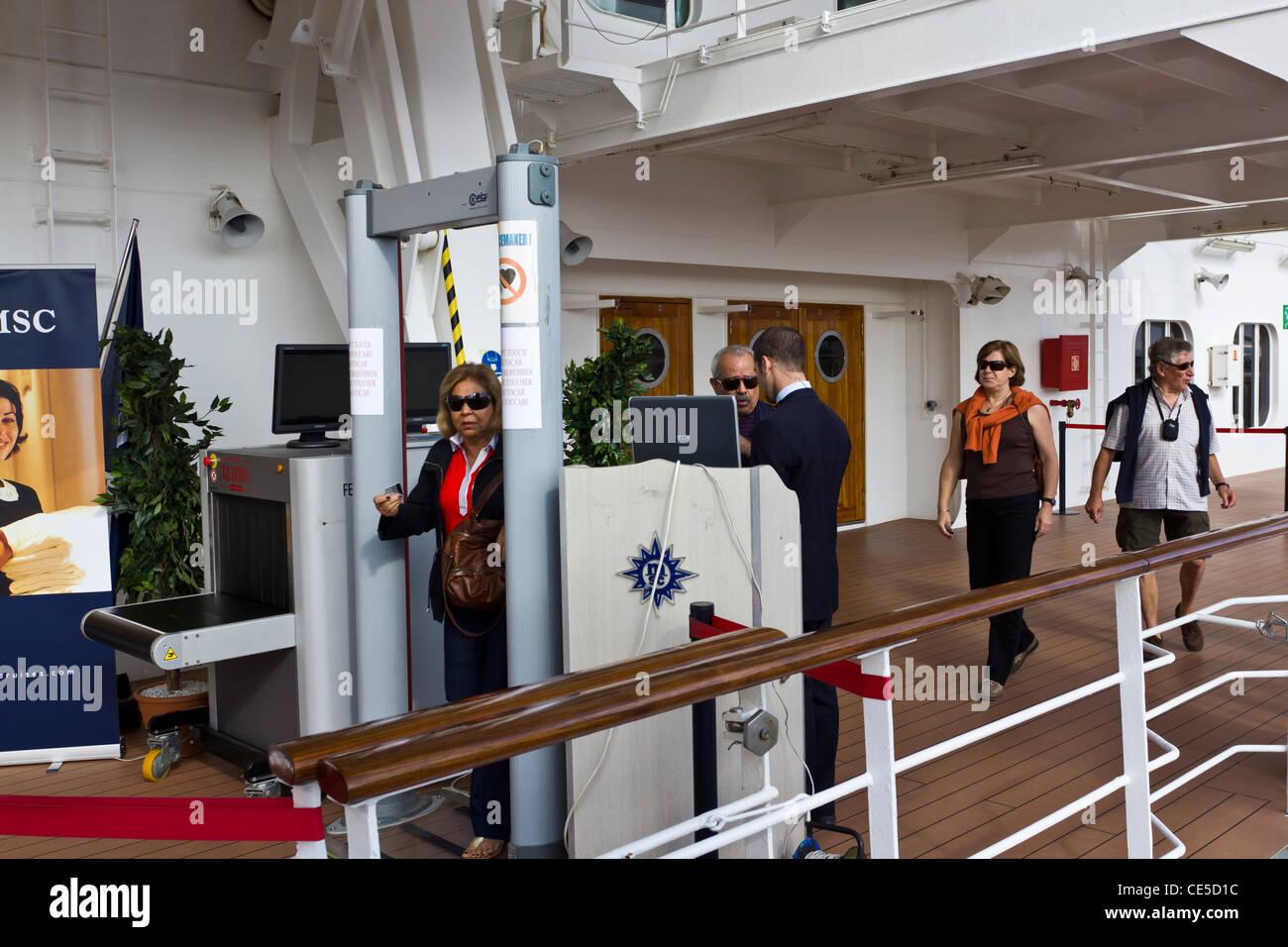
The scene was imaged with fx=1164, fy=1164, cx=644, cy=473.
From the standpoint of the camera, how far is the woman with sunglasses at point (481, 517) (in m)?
3.50

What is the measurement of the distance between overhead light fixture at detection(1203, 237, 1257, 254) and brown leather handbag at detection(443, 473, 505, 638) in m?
14.4

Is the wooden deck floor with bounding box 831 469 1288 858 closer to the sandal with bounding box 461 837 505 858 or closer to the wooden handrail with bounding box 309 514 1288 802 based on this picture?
the sandal with bounding box 461 837 505 858

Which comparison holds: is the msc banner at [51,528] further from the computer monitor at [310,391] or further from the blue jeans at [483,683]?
the blue jeans at [483,683]

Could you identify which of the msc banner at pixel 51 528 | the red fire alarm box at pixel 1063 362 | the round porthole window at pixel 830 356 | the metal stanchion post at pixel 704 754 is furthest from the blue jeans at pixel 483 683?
the red fire alarm box at pixel 1063 362

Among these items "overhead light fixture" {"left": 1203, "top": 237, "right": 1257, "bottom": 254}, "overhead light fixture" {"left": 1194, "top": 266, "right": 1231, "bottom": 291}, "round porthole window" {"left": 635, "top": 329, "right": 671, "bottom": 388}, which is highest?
"overhead light fixture" {"left": 1203, "top": 237, "right": 1257, "bottom": 254}

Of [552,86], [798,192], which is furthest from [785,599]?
[798,192]

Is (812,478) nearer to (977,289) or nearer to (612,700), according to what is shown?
(612,700)

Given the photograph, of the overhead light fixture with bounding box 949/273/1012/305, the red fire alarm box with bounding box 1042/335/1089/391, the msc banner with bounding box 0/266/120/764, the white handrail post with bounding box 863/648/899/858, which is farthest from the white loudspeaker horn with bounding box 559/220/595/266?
the red fire alarm box with bounding box 1042/335/1089/391

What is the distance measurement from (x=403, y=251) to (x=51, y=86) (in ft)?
6.58

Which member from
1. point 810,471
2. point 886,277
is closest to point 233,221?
point 810,471

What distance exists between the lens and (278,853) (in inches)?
146

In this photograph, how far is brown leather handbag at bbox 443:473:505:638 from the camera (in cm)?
347

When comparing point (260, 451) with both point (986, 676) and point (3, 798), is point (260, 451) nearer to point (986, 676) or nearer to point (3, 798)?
point (3, 798)

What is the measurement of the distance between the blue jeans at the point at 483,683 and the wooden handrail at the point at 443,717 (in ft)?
5.92
